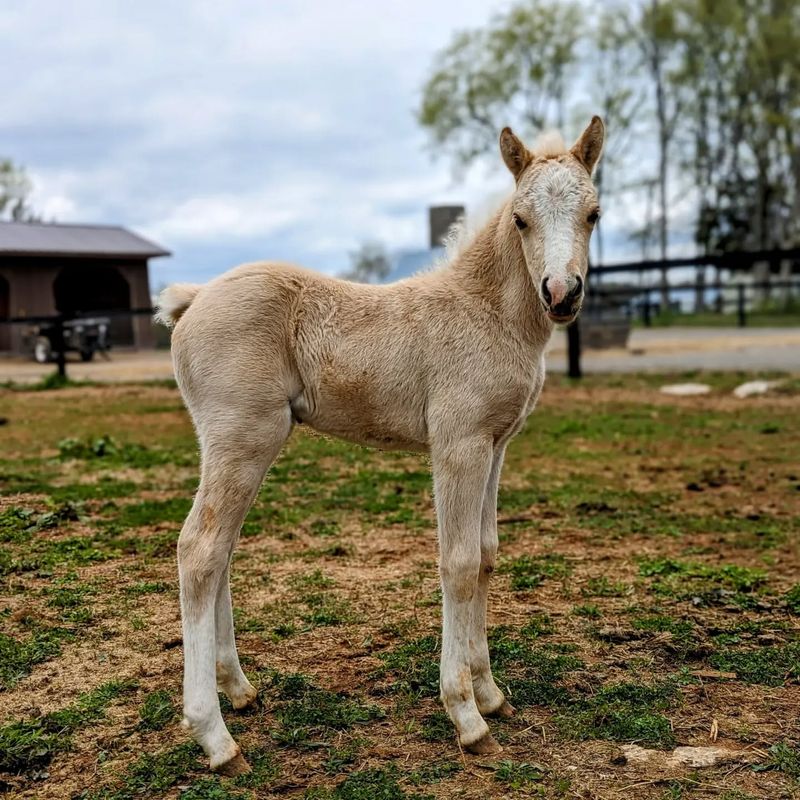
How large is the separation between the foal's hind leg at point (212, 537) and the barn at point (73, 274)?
2704cm

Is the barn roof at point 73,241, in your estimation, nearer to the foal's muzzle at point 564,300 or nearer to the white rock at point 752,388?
the white rock at point 752,388

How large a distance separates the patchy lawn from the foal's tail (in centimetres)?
77

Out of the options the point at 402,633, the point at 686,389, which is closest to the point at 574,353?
the point at 686,389

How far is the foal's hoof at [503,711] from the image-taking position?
317 centimetres

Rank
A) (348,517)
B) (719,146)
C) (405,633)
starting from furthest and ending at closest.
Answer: (719,146)
(348,517)
(405,633)

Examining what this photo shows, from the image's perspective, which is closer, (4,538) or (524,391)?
(524,391)

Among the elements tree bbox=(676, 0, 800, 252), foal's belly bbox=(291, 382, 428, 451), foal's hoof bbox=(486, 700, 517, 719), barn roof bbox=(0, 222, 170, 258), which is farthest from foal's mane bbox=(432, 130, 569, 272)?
tree bbox=(676, 0, 800, 252)

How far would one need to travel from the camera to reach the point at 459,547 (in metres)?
2.98

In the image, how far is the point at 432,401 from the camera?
3.05m

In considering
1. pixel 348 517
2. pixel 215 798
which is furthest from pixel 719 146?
pixel 215 798

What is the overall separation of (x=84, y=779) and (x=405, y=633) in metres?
1.64

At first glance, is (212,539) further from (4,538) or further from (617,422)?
(617,422)

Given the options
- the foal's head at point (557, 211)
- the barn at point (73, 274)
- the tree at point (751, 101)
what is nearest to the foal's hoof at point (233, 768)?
the foal's head at point (557, 211)

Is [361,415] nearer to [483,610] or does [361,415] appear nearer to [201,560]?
[201,560]
